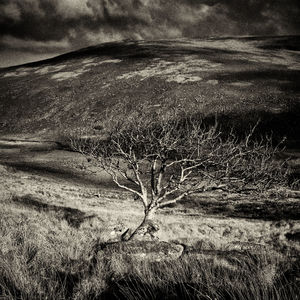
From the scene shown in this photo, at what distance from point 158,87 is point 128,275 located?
117ft

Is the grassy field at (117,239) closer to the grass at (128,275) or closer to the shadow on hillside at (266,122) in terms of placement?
the grass at (128,275)

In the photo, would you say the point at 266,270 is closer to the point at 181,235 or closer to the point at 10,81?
the point at 181,235

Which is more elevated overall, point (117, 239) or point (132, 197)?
point (117, 239)

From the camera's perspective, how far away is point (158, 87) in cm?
3959

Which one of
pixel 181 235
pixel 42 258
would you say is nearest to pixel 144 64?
pixel 181 235

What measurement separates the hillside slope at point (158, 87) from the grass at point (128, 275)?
23.2m

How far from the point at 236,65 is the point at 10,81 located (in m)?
39.8

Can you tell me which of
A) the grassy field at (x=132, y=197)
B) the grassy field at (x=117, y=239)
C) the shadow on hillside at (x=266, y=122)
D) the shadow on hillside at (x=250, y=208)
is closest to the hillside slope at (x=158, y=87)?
the shadow on hillside at (x=266, y=122)

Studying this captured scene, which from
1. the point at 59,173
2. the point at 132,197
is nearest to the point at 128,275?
the point at 132,197

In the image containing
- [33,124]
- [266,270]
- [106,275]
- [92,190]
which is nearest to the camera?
[266,270]

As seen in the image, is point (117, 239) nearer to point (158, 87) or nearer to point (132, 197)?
point (132, 197)

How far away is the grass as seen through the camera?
454cm

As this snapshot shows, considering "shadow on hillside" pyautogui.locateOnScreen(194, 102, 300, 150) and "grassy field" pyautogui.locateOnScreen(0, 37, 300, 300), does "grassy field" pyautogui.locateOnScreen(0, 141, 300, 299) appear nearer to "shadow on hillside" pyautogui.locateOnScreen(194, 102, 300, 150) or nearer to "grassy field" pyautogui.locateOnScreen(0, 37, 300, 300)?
"grassy field" pyautogui.locateOnScreen(0, 37, 300, 300)

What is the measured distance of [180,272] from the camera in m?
5.45
